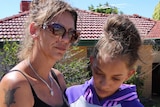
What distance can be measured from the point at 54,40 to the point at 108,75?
41 centimetres

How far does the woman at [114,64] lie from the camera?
6.20ft

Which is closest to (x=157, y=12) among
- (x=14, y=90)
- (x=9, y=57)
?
(x=9, y=57)

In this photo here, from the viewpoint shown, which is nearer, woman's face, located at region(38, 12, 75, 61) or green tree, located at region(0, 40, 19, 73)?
woman's face, located at region(38, 12, 75, 61)

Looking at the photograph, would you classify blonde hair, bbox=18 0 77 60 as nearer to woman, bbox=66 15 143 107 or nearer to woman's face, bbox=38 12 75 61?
woman's face, bbox=38 12 75 61

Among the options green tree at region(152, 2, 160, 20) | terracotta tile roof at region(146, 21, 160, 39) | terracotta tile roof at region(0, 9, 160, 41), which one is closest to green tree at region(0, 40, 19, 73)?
terracotta tile roof at region(0, 9, 160, 41)

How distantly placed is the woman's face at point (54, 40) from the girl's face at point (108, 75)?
252 mm

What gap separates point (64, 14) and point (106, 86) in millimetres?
532

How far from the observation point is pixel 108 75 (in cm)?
191

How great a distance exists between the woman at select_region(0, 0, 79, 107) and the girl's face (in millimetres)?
249

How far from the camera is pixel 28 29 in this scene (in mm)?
1961

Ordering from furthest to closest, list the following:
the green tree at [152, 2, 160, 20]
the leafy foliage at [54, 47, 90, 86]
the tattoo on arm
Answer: the green tree at [152, 2, 160, 20], the leafy foliage at [54, 47, 90, 86], the tattoo on arm

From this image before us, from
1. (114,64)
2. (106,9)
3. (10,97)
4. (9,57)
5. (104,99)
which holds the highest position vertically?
(114,64)

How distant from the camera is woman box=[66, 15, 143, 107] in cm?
189

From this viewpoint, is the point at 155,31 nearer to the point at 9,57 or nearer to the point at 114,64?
the point at 9,57
